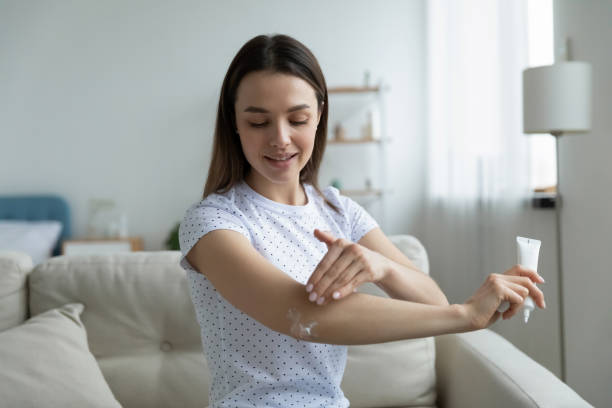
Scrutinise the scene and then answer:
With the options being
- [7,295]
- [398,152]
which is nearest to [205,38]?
[398,152]

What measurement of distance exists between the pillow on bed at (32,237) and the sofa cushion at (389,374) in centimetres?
332

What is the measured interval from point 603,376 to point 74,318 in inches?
83.2

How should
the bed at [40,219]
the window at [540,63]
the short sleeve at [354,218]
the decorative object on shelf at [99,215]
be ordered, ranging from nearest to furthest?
the short sleeve at [354,218] < the window at [540,63] < the bed at [40,219] < the decorative object on shelf at [99,215]

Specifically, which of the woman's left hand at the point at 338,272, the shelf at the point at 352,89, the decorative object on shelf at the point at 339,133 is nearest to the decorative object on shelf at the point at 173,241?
the decorative object on shelf at the point at 339,133

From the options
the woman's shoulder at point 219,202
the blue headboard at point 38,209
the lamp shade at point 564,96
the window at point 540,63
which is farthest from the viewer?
the blue headboard at point 38,209

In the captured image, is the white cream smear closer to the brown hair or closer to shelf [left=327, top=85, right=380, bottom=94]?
the brown hair

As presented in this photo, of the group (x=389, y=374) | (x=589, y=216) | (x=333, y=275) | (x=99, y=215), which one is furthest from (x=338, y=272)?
(x=99, y=215)

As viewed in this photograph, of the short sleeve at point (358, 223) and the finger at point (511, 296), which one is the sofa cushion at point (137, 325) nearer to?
the short sleeve at point (358, 223)

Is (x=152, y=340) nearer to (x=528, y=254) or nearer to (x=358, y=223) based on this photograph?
(x=358, y=223)

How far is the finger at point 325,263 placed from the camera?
2.85 feet

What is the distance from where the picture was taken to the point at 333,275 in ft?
2.85

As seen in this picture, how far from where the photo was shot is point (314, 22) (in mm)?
4789

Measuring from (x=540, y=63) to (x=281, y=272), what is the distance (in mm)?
2521

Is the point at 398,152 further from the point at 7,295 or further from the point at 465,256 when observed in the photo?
the point at 7,295
